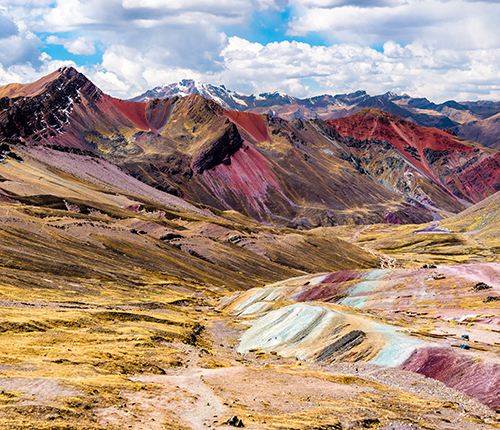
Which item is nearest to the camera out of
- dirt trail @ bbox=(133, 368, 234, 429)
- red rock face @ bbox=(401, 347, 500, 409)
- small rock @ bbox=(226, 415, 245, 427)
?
small rock @ bbox=(226, 415, 245, 427)

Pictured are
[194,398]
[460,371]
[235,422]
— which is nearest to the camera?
[235,422]

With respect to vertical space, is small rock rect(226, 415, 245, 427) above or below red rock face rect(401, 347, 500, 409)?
above

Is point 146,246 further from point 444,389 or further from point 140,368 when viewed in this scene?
point 444,389

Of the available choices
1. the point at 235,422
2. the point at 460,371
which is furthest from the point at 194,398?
the point at 460,371

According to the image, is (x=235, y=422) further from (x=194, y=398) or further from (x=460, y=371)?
(x=460, y=371)

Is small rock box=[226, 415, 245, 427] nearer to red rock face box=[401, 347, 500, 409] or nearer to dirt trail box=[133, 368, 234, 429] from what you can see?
dirt trail box=[133, 368, 234, 429]

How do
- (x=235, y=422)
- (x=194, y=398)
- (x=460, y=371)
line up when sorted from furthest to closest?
(x=460, y=371) < (x=194, y=398) < (x=235, y=422)

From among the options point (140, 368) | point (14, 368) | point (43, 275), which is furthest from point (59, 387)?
point (43, 275)

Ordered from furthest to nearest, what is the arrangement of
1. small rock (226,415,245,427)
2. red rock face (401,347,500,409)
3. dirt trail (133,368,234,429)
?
red rock face (401,347,500,409), dirt trail (133,368,234,429), small rock (226,415,245,427)

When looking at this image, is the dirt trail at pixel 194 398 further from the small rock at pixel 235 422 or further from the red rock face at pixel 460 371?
the red rock face at pixel 460 371

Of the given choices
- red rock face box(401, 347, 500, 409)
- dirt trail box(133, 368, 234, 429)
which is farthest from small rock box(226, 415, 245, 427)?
red rock face box(401, 347, 500, 409)

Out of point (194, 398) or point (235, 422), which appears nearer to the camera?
point (235, 422)

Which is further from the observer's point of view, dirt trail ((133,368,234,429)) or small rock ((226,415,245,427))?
dirt trail ((133,368,234,429))

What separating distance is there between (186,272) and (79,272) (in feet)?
133
